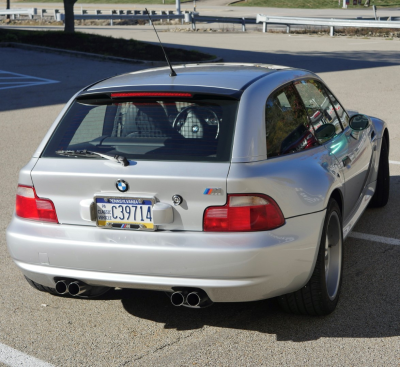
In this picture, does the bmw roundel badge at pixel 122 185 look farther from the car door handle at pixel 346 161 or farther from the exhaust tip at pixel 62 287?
the car door handle at pixel 346 161

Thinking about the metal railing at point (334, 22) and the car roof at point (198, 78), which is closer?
the car roof at point (198, 78)

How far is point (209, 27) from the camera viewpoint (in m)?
37.7

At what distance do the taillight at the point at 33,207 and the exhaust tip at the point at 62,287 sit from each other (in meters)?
0.37

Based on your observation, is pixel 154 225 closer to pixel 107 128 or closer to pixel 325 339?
pixel 107 128

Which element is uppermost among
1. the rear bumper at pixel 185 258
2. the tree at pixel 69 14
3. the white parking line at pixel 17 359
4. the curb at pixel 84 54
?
the rear bumper at pixel 185 258

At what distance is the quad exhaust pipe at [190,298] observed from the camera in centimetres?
369

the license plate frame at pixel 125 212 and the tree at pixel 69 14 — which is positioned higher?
the license plate frame at pixel 125 212

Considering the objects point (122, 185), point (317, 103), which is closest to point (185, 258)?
point (122, 185)

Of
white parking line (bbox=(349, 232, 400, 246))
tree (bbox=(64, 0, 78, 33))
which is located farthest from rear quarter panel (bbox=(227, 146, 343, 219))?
tree (bbox=(64, 0, 78, 33))

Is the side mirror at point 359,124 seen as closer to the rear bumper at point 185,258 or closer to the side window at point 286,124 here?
the side window at point 286,124

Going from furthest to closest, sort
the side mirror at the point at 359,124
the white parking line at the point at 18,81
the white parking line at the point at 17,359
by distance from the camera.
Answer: the white parking line at the point at 18,81, the side mirror at the point at 359,124, the white parking line at the point at 17,359

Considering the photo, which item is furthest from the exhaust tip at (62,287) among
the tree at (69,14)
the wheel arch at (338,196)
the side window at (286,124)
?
the tree at (69,14)

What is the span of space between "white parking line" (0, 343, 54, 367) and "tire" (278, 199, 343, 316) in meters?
1.53

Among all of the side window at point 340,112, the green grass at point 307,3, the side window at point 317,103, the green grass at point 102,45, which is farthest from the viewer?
the green grass at point 307,3
